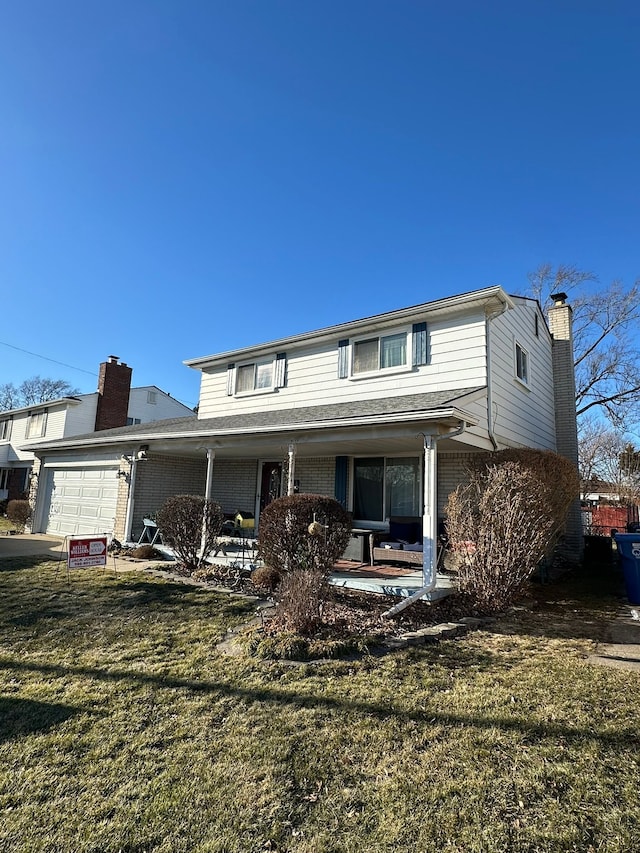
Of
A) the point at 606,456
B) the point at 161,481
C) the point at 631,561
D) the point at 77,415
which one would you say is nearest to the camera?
the point at 631,561

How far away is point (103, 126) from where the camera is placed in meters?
10.4

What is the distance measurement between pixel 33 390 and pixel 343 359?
53.0m

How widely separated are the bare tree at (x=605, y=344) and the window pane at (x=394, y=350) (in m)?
16.2

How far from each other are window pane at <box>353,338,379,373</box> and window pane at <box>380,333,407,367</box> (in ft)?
0.69

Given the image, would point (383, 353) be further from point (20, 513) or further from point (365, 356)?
point (20, 513)

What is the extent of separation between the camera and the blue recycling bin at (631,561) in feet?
26.2

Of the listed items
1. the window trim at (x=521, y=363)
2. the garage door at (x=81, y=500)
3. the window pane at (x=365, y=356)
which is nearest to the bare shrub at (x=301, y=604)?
the window pane at (x=365, y=356)

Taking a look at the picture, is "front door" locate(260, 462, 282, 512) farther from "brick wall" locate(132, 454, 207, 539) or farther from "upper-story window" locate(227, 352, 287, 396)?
"upper-story window" locate(227, 352, 287, 396)

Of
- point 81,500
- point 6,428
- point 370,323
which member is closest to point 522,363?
point 370,323

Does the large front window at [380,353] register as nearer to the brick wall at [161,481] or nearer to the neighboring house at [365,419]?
the neighboring house at [365,419]

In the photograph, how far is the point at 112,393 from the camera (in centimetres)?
2409

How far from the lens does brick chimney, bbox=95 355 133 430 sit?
2369 centimetres

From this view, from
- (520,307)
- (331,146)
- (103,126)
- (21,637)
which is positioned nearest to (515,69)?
(331,146)

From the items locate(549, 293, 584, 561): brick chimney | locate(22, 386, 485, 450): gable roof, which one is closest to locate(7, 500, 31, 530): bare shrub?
locate(22, 386, 485, 450): gable roof
